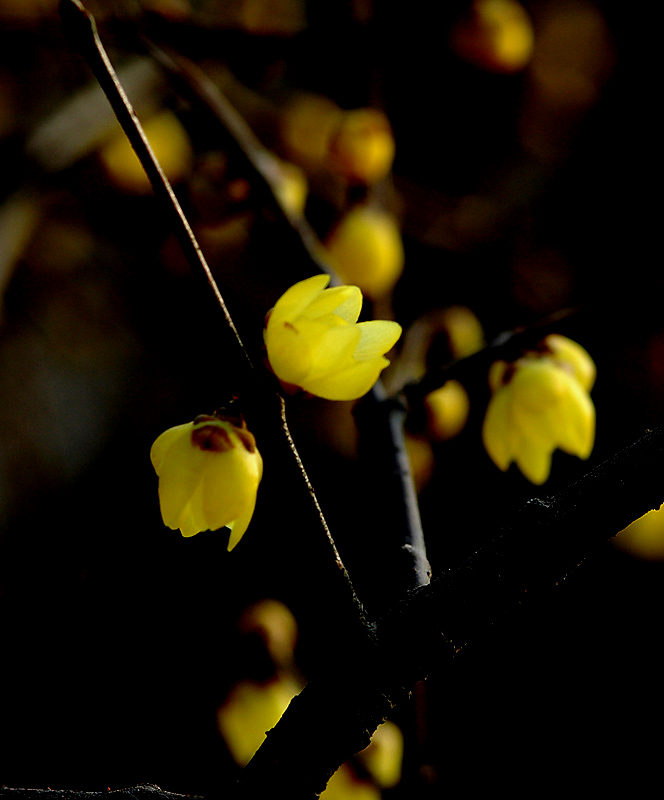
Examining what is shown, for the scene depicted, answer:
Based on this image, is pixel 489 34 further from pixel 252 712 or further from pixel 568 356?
pixel 252 712

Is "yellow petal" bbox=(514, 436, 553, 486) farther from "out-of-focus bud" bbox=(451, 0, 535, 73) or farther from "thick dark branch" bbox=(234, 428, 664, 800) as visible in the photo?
"out-of-focus bud" bbox=(451, 0, 535, 73)

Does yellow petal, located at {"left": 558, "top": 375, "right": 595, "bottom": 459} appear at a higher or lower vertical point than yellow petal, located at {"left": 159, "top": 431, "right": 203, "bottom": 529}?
lower

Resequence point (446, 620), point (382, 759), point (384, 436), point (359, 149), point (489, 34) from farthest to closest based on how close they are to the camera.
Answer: point (489, 34) < point (359, 149) < point (382, 759) < point (384, 436) < point (446, 620)

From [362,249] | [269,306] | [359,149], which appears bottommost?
[269,306]

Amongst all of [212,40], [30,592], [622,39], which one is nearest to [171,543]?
[30,592]

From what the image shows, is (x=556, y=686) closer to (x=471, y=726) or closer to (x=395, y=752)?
(x=471, y=726)

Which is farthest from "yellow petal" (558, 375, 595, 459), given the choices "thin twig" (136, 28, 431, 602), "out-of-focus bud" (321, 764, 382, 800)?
"out-of-focus bud" (321, 764, 382, 800)

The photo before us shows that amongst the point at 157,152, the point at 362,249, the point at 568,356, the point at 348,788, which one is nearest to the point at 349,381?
Result: the point at 568,356

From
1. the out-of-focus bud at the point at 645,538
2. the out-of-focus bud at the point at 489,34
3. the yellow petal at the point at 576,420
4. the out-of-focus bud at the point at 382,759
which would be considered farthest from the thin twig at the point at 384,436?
the out-of-focus bud at the point at 645,538
